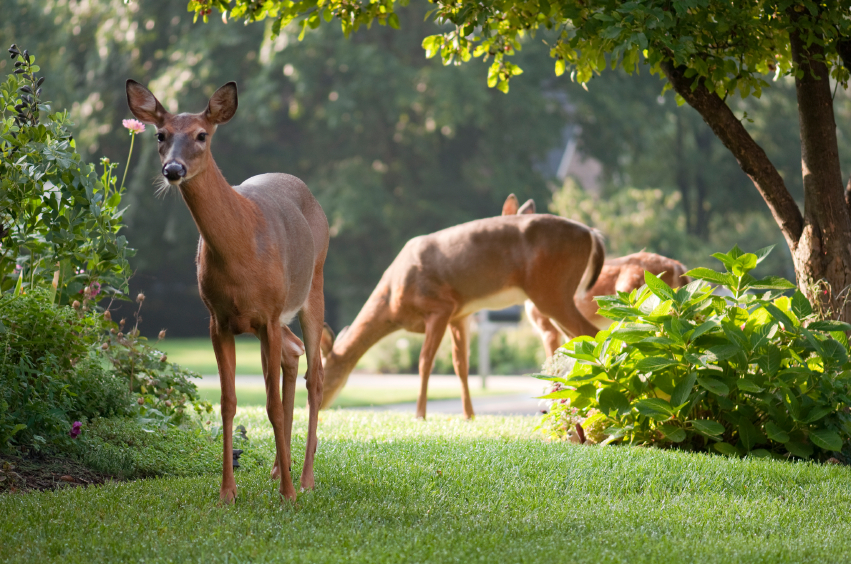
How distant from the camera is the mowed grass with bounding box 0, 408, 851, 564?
345 centimetres

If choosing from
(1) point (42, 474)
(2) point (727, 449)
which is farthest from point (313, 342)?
(2) point (727, 449)

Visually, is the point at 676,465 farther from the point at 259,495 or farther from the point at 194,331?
the point at 194,331

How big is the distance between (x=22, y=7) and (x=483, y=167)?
1524 centimetres

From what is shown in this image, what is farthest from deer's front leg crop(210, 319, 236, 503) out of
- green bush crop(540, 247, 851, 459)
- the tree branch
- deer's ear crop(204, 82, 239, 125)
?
the tree branch

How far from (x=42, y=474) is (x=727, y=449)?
4313mm

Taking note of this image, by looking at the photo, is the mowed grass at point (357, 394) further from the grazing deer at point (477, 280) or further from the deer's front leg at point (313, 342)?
the deer's front leg at point (313, 342)

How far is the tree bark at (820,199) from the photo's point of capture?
20.8 ft

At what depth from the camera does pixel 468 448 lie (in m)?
5.90

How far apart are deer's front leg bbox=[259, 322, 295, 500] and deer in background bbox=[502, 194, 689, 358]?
5.05 meters

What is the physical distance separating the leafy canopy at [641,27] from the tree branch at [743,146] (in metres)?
0.12

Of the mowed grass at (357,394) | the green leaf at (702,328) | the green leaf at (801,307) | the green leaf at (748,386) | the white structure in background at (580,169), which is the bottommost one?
the mowed grass at (357,394)

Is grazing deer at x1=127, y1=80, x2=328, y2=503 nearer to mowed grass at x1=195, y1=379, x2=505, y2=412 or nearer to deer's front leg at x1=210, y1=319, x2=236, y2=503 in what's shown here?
deer's front leg at x1=210, y1=319, x2=236, y2=503

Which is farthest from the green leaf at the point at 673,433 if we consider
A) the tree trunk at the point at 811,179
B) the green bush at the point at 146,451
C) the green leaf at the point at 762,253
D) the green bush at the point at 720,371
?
the green bush at the point at 146,451

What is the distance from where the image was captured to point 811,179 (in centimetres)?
648
